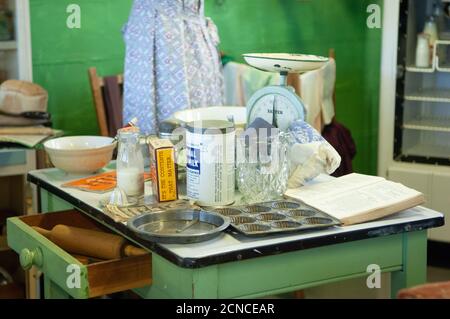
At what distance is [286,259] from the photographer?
71.1 inches

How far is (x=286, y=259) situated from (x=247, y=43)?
2419 mm

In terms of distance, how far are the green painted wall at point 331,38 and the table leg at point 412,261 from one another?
85.8 inches

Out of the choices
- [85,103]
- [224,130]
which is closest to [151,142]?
[224,130]

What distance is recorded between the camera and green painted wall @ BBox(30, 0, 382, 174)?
11.0 feet

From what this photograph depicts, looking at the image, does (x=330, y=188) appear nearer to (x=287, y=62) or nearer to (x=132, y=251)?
(x=287, y=62)

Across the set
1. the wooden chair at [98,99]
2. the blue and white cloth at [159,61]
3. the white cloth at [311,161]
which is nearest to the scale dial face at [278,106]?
the white cloth at [311,161]

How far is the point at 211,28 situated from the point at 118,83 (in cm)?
49

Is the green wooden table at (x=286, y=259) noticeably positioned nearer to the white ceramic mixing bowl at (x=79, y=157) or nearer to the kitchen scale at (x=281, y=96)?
the white ceramic mixing bowl at (x=79, y=157)

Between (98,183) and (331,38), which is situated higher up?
(331,38)

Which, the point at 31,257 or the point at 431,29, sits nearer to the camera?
Answer: the point at 31,257

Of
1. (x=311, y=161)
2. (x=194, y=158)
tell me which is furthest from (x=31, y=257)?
(x=311, y=161)

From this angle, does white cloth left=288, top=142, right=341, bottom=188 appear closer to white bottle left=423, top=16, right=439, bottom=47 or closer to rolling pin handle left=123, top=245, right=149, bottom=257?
rolling pin handle left=123, top=245, right=149, bottom=257

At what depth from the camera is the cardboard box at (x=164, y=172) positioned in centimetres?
206
